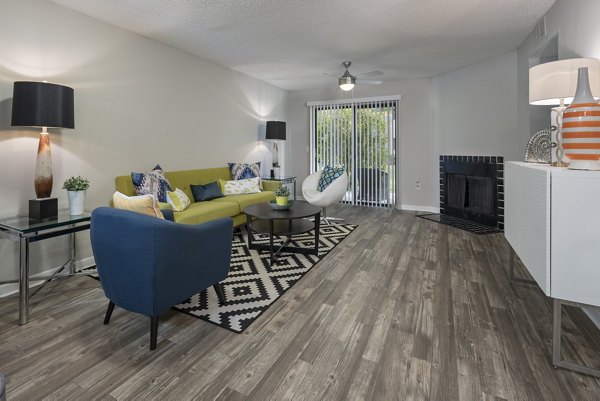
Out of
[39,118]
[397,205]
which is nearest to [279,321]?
[39,118]

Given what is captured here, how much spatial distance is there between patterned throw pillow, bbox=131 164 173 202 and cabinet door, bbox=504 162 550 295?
3415mm

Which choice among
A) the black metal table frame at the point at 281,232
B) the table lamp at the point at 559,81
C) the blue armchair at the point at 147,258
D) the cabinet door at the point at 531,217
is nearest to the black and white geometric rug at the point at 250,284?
the black metal table frame at the point at 281,232

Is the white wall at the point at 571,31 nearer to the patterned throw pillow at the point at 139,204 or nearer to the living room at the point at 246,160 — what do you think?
the living room at the point at 246,160

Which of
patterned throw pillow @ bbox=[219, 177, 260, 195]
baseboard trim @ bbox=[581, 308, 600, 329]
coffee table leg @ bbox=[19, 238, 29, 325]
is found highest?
patterned throw pillow @ bbox=[219, 177, 260, 195]

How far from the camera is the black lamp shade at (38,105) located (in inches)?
93.5

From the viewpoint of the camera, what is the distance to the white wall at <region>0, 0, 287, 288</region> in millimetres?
2701

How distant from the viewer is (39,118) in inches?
94.9

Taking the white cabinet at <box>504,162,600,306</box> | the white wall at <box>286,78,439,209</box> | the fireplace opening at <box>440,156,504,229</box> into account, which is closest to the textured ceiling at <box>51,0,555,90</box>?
the white wall at <box>286,78,439,209</box>

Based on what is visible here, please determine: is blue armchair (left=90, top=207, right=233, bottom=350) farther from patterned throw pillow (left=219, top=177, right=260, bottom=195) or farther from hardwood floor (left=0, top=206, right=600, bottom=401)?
patterned throw pillow (left=219, top=177, right=260, bottom=195)

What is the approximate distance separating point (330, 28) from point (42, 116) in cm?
290

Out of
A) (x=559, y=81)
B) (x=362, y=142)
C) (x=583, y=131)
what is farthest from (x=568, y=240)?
(x=362, y=142)

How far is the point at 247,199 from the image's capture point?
445 cm

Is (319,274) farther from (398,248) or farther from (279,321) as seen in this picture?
(398,248)

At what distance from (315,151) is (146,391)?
609 cm
